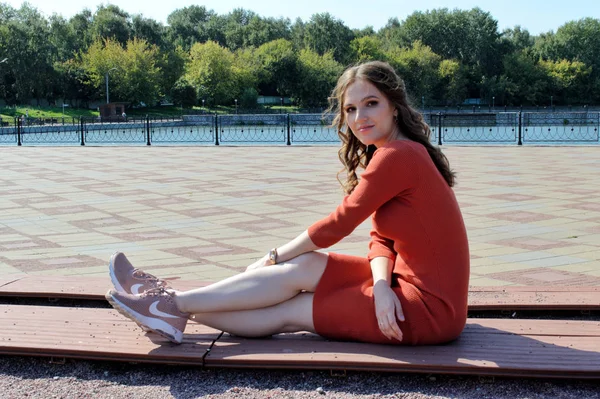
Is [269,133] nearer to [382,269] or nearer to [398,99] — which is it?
[398,99]

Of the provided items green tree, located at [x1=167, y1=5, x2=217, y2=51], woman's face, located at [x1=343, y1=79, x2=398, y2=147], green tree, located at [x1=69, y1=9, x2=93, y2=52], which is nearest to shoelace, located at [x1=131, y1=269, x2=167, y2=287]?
woman's face, located at [x1=343, y1=79, x2=398, y2=147]

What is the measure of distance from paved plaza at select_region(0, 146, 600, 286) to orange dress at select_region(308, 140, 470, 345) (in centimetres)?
187

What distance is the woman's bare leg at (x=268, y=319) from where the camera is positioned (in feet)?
8.85

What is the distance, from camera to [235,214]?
23.3 feet

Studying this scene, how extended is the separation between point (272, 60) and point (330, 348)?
191ft

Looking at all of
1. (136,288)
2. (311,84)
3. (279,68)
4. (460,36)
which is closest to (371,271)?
(136,288)

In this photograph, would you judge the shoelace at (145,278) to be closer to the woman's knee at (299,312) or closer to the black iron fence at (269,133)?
the woman's knee at (299,312)

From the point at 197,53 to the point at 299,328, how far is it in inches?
2324

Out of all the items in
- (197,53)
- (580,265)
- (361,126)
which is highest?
(197,53)

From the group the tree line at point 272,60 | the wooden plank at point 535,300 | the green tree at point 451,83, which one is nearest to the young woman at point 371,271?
the wooden plank at point 535,300

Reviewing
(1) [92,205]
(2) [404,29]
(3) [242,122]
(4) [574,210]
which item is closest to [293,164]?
(1) [92,205]

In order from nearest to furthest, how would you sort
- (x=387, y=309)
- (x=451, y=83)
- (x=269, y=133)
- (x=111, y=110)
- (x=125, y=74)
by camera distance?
1. (x=387, y=309)
2. (x=269, y=133)
3. (x=111, y=110)
4. (x=125, y=74)
5. (x=451, y=83)

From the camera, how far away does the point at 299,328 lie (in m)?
2.75

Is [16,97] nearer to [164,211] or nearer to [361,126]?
[164,211]
